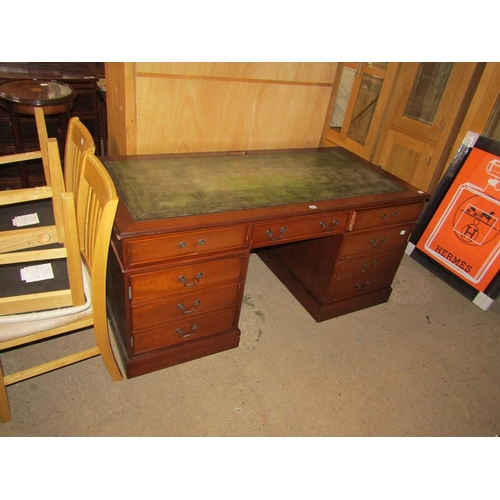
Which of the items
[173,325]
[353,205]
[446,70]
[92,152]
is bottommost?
[173,325]

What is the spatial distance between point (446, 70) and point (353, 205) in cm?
201

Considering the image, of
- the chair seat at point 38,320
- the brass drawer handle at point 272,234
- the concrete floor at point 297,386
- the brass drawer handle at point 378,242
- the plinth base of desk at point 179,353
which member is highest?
the brass drawer handle at point 272,234

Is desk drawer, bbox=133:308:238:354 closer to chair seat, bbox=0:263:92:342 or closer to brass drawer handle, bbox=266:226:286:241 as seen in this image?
chair seat, bbox=0:263:92:342

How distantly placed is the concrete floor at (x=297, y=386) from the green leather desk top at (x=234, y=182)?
83 centimetres

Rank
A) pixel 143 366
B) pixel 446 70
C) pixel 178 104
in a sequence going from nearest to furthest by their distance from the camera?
pixel 143 366, pixel 178 104, pixel 446 70

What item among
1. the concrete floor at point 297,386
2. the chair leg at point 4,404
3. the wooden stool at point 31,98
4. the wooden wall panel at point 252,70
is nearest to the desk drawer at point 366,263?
the concrete floor at point 297,386

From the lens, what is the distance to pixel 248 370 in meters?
1.95

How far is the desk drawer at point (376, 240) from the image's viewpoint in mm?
2062

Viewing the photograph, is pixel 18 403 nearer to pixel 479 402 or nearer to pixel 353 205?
pixel 353 205

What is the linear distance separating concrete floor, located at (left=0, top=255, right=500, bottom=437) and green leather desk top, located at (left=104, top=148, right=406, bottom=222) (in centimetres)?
83

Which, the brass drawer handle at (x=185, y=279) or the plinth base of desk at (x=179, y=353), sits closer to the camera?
the brass drawer handle at (x=185, y=279)

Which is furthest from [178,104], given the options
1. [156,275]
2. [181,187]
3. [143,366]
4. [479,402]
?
[479,402]

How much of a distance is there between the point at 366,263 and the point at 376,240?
6.4 inches

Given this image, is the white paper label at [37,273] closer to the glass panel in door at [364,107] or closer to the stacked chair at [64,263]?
the stacked chair at [64,263]
